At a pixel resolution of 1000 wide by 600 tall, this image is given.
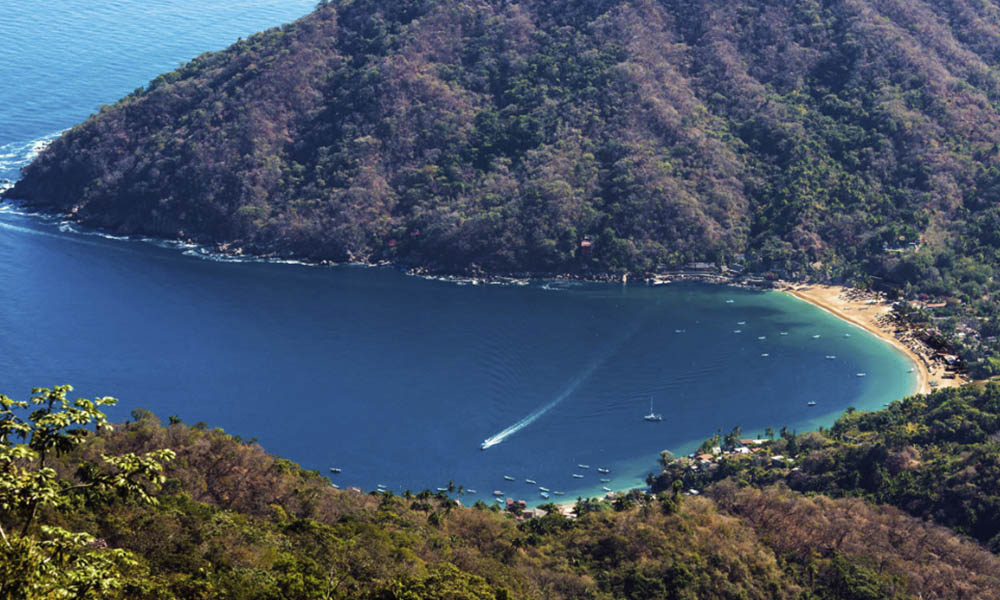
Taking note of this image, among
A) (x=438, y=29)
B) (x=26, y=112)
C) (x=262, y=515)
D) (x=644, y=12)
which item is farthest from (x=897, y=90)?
(x=26, y=112)

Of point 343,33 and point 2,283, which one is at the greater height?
point 343,33

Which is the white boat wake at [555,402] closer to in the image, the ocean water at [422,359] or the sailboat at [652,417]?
the ocean water at [422,359]

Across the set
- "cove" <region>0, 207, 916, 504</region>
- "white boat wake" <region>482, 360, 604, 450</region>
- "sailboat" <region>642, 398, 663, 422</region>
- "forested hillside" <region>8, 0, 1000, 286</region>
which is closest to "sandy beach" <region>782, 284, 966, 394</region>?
"cove" <region>0, 207, 916, 504</region>

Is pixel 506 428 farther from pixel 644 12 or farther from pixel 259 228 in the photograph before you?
pixel 644 12

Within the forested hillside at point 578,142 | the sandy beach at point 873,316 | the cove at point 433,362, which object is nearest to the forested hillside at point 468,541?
the cove at point 433,362

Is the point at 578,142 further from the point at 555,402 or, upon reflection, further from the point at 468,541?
the point at 468,541

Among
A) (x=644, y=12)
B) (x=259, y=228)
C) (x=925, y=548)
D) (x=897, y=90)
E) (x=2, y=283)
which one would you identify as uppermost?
(x=644, y=12)
